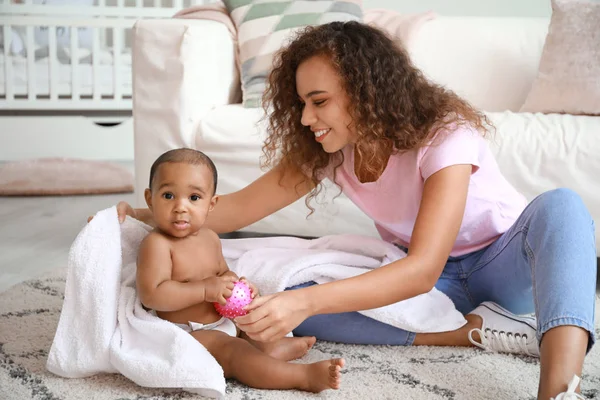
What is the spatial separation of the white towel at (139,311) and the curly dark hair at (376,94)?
19 centimetres

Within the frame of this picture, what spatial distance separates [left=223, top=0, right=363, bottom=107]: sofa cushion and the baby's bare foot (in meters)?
1.09

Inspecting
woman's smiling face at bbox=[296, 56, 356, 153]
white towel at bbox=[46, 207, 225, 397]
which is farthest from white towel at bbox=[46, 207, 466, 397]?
woman's smiling face at bbox=[296, 56, 356, 153]

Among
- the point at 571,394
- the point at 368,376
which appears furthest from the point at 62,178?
the point at 571,394

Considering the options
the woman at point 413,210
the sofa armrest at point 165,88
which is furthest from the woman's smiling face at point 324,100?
the sofa armrest at point 165,88

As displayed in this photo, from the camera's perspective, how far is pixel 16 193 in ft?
9.66

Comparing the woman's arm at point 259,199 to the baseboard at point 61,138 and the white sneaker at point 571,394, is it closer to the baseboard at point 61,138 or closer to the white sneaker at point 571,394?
the white sneaker at point 571,394

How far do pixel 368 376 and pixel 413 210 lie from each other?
0.31 m

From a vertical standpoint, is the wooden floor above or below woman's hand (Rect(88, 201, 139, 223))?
below

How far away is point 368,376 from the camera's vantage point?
3.77 ft

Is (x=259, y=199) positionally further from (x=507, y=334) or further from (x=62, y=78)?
(x=62, y=78)

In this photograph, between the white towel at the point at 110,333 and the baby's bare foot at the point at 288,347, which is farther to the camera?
the baby's bare foot at the point at 288,347

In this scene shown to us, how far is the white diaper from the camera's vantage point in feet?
3.82

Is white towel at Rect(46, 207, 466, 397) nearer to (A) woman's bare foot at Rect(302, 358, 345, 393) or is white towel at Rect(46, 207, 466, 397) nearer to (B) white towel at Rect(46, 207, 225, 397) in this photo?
(B) white towel at Rect(46, 207, 225, 397)

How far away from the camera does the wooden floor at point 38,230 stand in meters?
1.87
